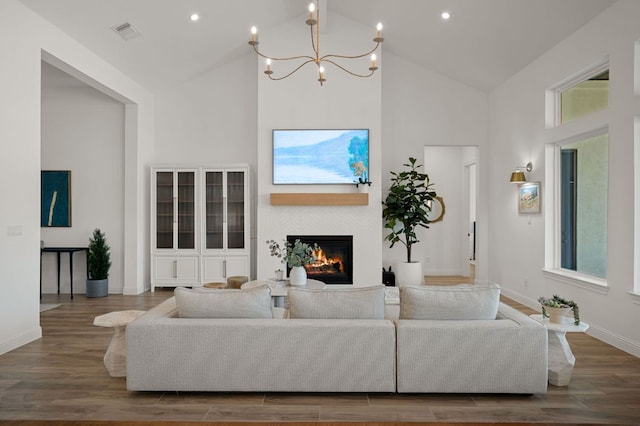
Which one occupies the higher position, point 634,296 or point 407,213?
point 407,213

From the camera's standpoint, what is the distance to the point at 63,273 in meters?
7.40

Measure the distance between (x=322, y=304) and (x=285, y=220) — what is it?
4.07m

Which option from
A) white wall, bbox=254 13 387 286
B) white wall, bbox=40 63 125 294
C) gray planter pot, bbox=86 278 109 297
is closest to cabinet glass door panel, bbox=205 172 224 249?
white wall, bbox=254 13 387 286

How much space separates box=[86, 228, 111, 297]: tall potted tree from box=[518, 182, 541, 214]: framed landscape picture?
234 inches

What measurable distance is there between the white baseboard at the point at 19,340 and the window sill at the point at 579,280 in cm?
552

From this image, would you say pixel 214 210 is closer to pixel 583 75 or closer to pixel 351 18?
pixel 351 18

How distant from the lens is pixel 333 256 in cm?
736

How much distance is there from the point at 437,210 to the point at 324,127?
3670mm

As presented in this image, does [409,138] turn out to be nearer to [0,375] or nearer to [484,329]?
[484,329]

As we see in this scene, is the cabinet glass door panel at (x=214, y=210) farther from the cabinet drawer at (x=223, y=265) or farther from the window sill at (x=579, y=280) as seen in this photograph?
the window sill at (x=579, y=280)

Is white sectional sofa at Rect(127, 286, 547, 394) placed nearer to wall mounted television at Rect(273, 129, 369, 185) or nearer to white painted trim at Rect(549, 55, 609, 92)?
white painted trim at Rect(549, 55, 609, 92)

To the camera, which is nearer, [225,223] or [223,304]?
[223,304]

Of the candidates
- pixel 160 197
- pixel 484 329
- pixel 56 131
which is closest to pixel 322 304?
pixel 484 329

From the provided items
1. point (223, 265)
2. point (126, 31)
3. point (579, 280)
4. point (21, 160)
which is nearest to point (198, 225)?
point (223, 265)
